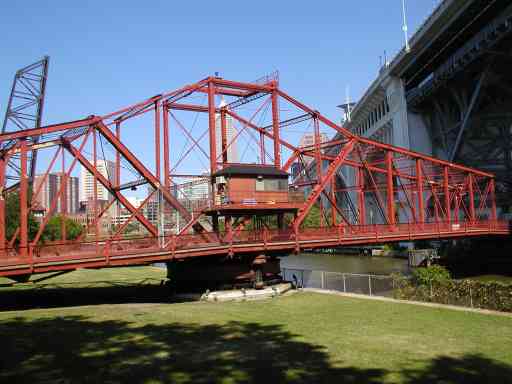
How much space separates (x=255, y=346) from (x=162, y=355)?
2644 mm

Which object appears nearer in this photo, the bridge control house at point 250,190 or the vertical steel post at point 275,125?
the bridge control house at point 250,190

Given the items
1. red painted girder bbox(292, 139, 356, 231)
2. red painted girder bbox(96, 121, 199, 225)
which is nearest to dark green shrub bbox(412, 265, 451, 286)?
red painted girder bbox(292, 139, 356, 231)

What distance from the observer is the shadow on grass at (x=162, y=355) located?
972 centimetres

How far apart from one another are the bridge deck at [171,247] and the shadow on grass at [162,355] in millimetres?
6568

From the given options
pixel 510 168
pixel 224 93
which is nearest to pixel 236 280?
pixel 224 93

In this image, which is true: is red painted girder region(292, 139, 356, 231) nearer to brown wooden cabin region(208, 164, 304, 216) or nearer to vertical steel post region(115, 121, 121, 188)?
brown wooden cabin region(208, 164, 304, 216)

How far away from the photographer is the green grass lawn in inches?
390

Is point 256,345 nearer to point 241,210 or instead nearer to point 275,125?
point 241,210

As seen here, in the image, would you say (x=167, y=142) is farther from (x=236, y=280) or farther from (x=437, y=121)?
(x=437, y=121)

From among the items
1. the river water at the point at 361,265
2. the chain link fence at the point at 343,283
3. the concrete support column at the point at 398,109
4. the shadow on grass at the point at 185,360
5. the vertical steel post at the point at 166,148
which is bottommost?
the river water at the point at 361,265

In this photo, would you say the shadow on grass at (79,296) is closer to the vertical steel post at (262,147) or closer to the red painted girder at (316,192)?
the red painted girder at (316,192)

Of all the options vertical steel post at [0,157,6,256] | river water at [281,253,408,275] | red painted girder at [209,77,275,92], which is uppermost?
red painted girder at [209,77,275,92]

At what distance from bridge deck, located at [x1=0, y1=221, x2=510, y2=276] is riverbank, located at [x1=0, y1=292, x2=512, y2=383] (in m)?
3.45

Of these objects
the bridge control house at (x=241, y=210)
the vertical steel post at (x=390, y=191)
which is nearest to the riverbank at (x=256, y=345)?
the bridge control house at (x=241, y=210)
